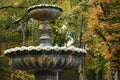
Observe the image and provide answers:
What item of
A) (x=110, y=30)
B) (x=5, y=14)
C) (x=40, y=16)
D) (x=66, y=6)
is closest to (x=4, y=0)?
(x=5, y=14)

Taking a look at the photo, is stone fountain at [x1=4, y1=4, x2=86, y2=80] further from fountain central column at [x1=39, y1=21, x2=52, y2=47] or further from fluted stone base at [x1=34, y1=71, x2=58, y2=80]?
fountain central column at [x1=39, y1=21, x2=52, y2=47]

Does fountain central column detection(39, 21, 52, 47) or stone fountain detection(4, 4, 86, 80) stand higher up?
fountain central column detection(39, 21, 52, 47)

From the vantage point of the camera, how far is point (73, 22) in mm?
31344

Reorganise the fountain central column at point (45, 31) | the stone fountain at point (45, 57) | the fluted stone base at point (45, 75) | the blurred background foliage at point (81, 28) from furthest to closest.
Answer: the blurred background foliage at point (81, 28), the fountain central column at point (45, 31), the fluted stone base at point (45, 75), the stone fountain at point (45, 57)

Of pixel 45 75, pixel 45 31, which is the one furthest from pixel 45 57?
pixel 45 31

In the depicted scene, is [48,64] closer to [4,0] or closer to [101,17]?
[101,17]

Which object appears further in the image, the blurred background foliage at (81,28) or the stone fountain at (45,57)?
the blurred background foliage at (81,28)

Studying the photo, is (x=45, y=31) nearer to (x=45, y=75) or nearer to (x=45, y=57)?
(x=45, y=75)

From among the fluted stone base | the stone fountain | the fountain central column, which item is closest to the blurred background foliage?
the fountain central column

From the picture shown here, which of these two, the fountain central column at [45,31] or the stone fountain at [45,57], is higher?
the fountain central column at [45,31]

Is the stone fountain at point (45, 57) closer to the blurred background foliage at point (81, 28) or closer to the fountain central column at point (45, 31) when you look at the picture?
the fountain central column at point (45, 31)

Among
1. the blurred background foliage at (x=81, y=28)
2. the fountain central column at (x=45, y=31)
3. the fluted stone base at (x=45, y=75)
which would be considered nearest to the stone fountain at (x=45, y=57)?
the fluted stone base at (x=45, y=75)

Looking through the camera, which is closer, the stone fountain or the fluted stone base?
the stone fountain

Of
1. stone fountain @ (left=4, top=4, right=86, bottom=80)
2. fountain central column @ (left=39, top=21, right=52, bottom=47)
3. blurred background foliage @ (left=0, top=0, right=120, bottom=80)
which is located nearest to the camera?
stone fountain @ (left=4, top=4, right=86, bottom=80)
